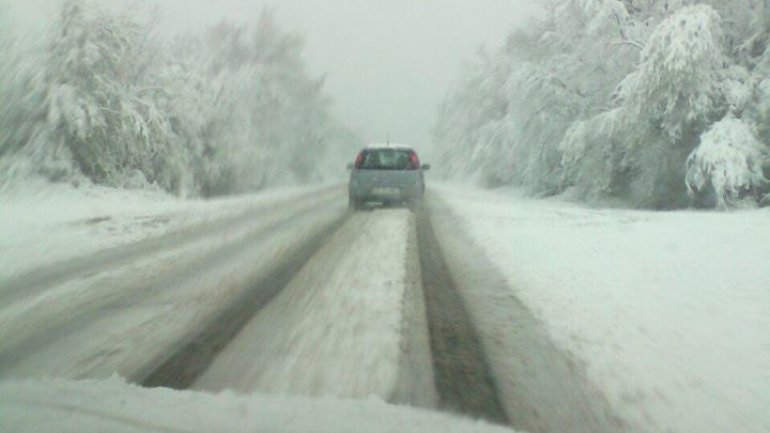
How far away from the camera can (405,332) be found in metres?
5.79

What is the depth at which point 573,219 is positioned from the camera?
49.7 ft

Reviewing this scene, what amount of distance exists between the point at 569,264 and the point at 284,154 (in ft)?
111

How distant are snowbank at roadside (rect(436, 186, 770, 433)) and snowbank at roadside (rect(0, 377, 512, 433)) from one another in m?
1.44

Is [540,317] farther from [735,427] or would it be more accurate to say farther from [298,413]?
[298,413]

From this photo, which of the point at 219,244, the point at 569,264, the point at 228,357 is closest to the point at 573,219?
the point at 569,264

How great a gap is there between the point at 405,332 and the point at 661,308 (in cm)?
264

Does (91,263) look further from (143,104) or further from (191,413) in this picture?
(143,104)

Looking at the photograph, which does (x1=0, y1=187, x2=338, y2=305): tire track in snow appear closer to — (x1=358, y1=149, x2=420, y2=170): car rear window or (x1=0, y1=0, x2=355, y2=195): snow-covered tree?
(x1=358, y1=149, x2=420, y2=170): car rear window

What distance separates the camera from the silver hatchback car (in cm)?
1791

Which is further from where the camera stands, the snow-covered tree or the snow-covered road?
the snow-covered tree

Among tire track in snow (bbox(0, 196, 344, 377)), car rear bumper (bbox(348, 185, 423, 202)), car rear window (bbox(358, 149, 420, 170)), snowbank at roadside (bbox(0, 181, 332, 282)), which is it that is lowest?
snowbank at roadside (bbox(0, 181, 332, 282))

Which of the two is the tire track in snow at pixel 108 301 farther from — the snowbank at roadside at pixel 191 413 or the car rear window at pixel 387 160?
the car rear window at pixel 387 160

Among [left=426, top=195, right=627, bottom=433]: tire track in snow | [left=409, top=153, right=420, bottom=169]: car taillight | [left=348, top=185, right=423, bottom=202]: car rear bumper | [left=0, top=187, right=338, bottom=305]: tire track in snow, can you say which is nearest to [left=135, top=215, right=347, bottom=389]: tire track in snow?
[left=426, top=195, right=627, bottom=433]: tire track in snow

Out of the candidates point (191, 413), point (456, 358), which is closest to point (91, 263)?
point (456, 358)
